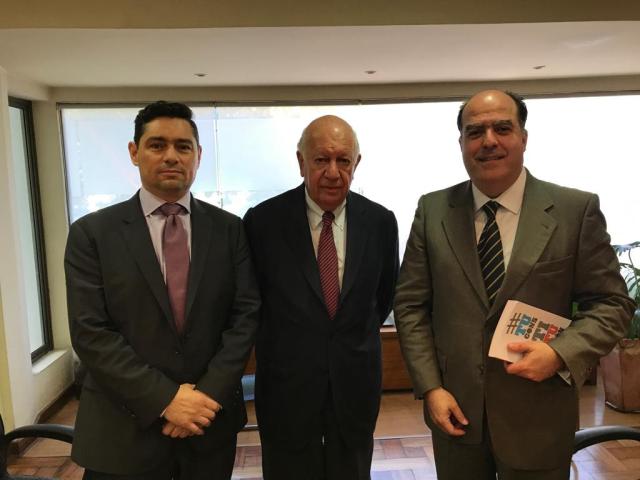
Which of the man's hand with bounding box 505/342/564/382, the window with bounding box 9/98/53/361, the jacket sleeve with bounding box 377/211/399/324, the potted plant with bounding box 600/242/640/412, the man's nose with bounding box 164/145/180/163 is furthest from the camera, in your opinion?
the window with bounding box 9/98/53/361

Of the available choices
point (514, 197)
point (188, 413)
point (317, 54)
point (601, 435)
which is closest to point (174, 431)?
point (188, 413)

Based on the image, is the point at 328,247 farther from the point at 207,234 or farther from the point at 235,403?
the point at 235,403

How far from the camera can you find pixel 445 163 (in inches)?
161

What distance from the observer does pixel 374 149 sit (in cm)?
404

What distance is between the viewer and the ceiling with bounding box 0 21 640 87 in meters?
2.49

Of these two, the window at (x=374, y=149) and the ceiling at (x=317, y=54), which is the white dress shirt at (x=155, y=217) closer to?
the ceiling at (x=317, y=54)

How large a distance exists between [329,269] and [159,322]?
1.86ft

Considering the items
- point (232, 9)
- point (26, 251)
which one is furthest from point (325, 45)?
point (26, 251)

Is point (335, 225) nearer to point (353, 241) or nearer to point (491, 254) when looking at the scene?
point (353, 241)

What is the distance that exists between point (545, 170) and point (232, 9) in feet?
9.95

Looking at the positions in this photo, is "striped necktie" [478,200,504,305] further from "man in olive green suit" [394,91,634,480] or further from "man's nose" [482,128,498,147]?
"man's nose" [482,128,498,147]

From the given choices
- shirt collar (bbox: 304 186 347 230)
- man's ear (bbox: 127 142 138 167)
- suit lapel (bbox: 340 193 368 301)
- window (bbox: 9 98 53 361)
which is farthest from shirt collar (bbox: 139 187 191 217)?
window (bbox: 9 98 53 361)

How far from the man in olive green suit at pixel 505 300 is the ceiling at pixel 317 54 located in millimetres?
1458

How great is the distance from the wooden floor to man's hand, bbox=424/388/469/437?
153cm
